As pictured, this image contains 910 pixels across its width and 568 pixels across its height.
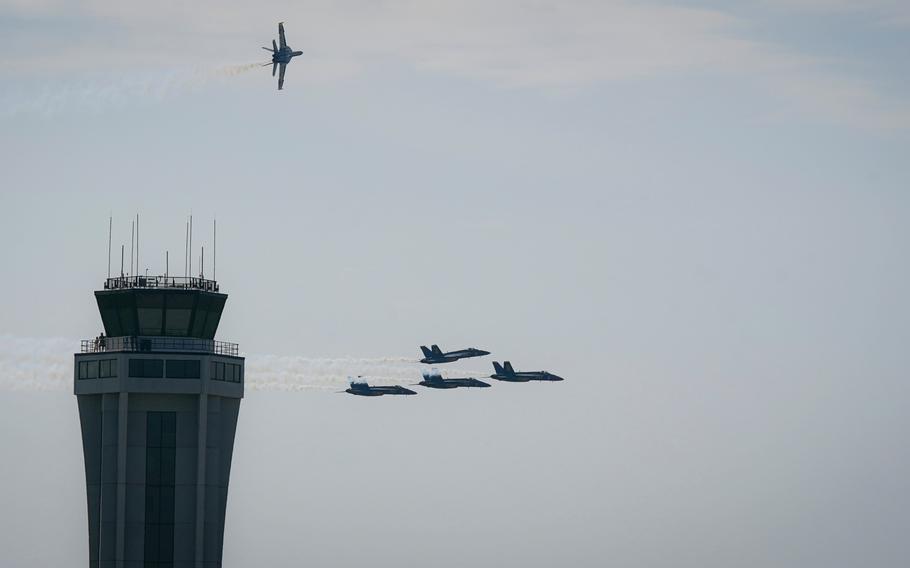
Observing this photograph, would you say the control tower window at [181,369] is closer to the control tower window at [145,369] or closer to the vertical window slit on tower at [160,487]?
the control tower window at [145,369]

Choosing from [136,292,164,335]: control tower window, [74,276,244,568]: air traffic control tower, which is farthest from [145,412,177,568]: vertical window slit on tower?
[136,292,164,335]: control tower window

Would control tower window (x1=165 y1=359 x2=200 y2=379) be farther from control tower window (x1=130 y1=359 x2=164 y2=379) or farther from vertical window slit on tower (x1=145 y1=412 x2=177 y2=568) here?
vertical window slit on tower (x1=145 y1=412 x2=177 y2=568)

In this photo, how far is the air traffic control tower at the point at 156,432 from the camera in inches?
7515

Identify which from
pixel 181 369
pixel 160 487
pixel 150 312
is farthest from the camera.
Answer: pixel 150 312

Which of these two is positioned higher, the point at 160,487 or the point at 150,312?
the point at 150,312

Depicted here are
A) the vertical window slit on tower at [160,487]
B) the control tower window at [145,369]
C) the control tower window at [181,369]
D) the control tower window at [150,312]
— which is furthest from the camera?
the control tower window at [150,312]

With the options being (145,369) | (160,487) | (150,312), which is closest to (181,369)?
(145,369)

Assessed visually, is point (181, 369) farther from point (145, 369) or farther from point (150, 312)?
point (150, 312)

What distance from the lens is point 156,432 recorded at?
632ft

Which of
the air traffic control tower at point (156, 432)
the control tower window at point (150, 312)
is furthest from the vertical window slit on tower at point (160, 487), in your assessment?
the control tower window at point (150, 312)

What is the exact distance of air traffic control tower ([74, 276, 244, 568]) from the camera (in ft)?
626

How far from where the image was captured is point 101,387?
636ft

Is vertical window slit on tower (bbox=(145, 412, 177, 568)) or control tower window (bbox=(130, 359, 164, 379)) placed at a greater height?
control tower window (bbox=(130, 359, 164, 379))

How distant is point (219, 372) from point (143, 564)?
2003cm
